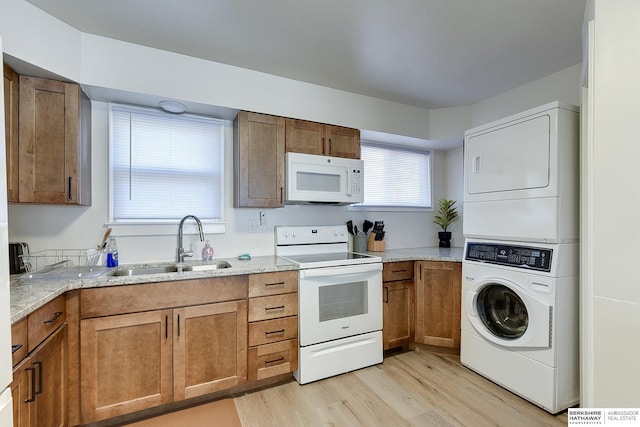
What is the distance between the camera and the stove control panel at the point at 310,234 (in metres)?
2.78

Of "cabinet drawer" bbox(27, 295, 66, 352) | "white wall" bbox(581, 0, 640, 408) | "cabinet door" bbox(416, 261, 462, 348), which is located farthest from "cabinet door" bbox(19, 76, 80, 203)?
"cabinet door" bbox(416, 261, 462, 348)

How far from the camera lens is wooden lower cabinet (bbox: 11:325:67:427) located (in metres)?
1.20

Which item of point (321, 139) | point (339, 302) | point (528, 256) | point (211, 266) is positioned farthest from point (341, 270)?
point (528, 256)

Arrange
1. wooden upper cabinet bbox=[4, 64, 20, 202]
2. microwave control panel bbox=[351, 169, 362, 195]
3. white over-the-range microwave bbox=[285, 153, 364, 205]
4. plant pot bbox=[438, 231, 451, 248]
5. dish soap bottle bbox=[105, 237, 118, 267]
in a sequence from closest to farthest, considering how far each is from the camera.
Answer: wooden upper cabinet bbox=[4, 64, 20, 202] → dish soap bottle bbox=[105, 237, 118, 267] → white over-the-range microwave bbox=[285, 153, 364, 205] → microwave control panel bbox=[351, 169, 362, 195] → plant pot bbox=[438, 231, 451, 248]

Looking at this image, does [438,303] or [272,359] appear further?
[438,303]

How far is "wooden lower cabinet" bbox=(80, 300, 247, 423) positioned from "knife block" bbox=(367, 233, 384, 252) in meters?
1.60

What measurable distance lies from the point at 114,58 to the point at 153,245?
1353 mm

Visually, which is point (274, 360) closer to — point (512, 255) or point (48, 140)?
point (512, 255)

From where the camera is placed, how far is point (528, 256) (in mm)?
2006

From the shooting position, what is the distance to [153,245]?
7.67 ft

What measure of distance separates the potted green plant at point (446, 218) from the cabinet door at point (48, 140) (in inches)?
138

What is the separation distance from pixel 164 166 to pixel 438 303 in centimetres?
265

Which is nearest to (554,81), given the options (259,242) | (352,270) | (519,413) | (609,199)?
(609,199)

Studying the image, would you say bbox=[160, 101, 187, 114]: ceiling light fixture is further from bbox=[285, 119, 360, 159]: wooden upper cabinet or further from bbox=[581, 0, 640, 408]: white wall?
bbox=[581, 0, 640, 408]: white wall
